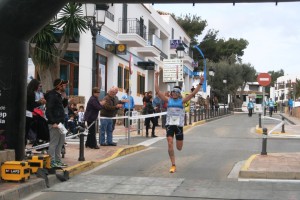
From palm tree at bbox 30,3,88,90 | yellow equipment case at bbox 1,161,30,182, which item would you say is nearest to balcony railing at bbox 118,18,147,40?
palm tree at bbox 30,3,88,90

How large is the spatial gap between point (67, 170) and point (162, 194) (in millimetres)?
2430

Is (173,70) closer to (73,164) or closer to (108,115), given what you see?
(108,115)

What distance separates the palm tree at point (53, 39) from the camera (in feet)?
55.9

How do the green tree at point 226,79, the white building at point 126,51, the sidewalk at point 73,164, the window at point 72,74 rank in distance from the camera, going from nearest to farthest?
1. the sidewalk at point 73,164
2. the white building at point 126,51
3. the window at point 72,74
4. the green tree at point 226,79

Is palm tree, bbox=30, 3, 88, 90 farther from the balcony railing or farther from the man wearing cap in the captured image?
the balcony railing

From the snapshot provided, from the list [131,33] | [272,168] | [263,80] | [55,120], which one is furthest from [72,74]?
[272,168]

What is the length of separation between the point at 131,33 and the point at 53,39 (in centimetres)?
1104

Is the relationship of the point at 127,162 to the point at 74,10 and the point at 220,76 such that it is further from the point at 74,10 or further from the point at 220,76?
the point at 220,76

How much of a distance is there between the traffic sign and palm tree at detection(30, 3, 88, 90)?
7.11 meters

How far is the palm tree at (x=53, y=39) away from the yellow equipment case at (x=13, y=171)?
9.14m

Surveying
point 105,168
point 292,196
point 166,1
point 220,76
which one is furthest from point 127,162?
point 220,76

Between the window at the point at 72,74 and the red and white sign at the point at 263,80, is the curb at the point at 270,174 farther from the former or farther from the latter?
the window at the point at 72,74

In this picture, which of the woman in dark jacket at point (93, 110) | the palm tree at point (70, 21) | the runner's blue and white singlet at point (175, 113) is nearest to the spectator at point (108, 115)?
the woman in dark jacket at point (93, 110)

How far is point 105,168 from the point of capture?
35.6 ft
